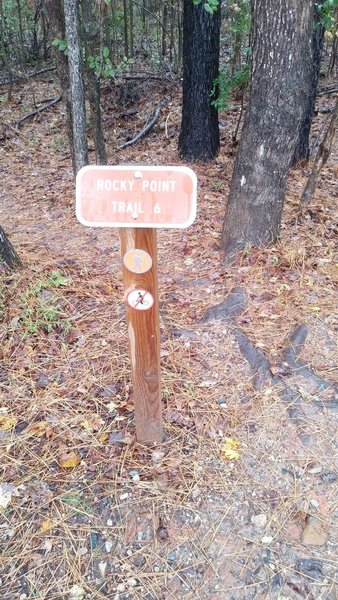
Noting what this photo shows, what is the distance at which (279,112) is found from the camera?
3057mm

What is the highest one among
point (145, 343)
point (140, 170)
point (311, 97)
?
point (140, 170)

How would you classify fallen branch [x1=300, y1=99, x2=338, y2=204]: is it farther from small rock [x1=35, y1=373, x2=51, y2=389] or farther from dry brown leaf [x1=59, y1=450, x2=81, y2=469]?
dry brown leaf [x1=59, y1=450, x2=81, y2=469]

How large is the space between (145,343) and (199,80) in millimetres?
4368

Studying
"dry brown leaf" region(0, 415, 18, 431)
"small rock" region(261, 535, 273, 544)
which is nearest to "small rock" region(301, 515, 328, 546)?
"small rock" region(261, 535, 273, 544)

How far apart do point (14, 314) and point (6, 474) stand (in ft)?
3.66

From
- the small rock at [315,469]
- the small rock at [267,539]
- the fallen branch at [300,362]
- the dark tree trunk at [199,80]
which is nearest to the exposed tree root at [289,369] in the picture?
the fallen branch at [300,362]

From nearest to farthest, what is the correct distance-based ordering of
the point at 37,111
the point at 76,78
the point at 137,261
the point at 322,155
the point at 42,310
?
the point at 137,261
the point at 42,310
the point at 322,155
the point at 76,78
the point at 37,111

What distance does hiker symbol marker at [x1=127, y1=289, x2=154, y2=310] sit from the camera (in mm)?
1751

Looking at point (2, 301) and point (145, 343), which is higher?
point (145, 343)

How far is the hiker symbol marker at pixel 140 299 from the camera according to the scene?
1.75 meters

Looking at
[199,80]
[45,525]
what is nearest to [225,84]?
[199,80]

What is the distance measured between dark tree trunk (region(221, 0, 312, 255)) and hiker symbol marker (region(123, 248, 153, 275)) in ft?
6.36

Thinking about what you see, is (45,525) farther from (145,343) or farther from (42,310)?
(42,310)

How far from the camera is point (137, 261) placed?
168cm
